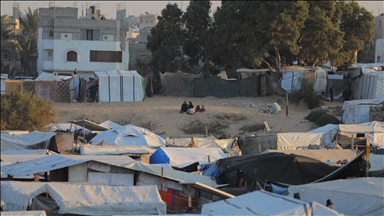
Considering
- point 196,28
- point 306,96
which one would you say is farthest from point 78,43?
point 306,96

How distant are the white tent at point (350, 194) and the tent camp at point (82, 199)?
3194 mm

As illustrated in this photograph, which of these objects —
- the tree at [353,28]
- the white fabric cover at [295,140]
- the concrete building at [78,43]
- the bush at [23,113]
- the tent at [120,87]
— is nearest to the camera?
the bush at [23,113]

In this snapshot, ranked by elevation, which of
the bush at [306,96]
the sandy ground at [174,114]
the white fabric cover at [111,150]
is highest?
the bush at [306,96]

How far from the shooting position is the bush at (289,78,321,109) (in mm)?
33125

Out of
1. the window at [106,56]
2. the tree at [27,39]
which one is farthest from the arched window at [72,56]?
the tree at [27,39]

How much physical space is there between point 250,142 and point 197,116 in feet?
25.2

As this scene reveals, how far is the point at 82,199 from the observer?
12.1 meters

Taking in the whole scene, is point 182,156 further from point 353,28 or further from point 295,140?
point 353,28

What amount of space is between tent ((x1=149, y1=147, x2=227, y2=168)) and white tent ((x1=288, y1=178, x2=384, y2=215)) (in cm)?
497

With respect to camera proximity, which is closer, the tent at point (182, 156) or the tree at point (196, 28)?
the tent at point (182, 156)

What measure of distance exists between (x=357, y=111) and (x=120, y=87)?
1163cm

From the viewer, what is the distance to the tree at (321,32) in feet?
116

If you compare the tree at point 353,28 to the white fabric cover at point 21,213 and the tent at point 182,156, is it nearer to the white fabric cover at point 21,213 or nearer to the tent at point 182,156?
the tent at point 182,156

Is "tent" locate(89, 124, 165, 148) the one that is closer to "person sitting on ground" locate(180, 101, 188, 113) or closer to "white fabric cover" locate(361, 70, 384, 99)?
"person sitting on ground" locate(180, 101, 188, 113)
